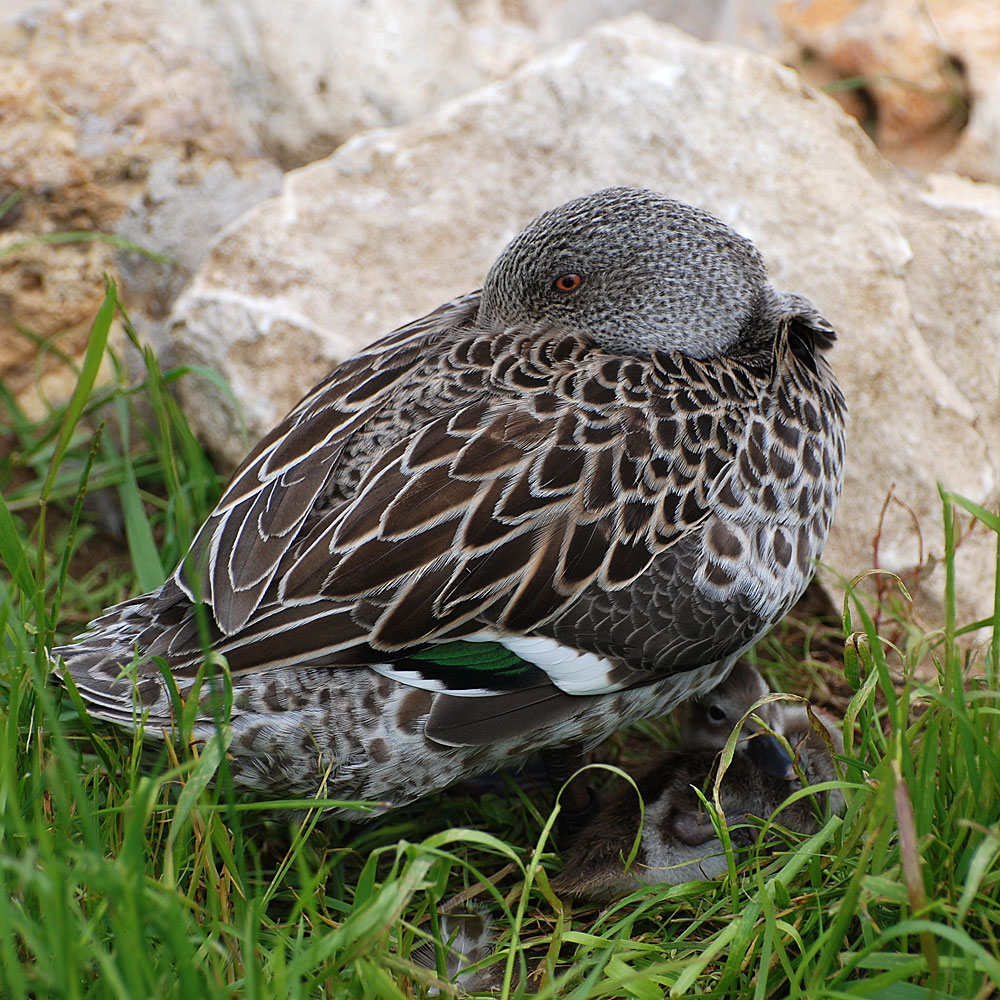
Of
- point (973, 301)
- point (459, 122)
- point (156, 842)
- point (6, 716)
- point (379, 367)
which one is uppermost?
point (459, 122)

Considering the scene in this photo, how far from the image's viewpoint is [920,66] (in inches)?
165

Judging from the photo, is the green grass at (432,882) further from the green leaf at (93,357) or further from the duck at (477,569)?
the duck at (477,569)

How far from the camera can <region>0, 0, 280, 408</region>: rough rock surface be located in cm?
351

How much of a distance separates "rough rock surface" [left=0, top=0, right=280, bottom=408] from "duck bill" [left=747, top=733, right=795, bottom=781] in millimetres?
2460

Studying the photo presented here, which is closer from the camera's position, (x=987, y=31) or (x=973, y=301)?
(x=973, y=301)

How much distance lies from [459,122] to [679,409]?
5.99 ft

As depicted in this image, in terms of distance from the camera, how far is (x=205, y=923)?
1.87 metres

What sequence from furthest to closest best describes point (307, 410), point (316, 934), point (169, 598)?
point (307, 410)
point (169, 598)
point (316, 934)

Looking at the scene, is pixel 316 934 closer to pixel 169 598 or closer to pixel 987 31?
pixel 169 598

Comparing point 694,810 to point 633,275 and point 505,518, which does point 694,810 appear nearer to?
point 505,518

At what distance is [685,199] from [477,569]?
1.84 metres

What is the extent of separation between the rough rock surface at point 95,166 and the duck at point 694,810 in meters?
2.35

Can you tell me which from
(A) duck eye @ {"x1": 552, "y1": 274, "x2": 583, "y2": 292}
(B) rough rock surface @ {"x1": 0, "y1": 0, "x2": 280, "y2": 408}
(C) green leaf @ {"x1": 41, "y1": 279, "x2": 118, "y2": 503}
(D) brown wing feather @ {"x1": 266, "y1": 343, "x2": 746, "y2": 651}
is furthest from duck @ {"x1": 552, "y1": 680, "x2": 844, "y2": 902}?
(B) rough rock surface @ {"x1": 0, "y1": 0, "x2": 280, "y2": 408}

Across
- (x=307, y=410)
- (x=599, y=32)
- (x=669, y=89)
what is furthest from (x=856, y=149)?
(x=307, y=410)
